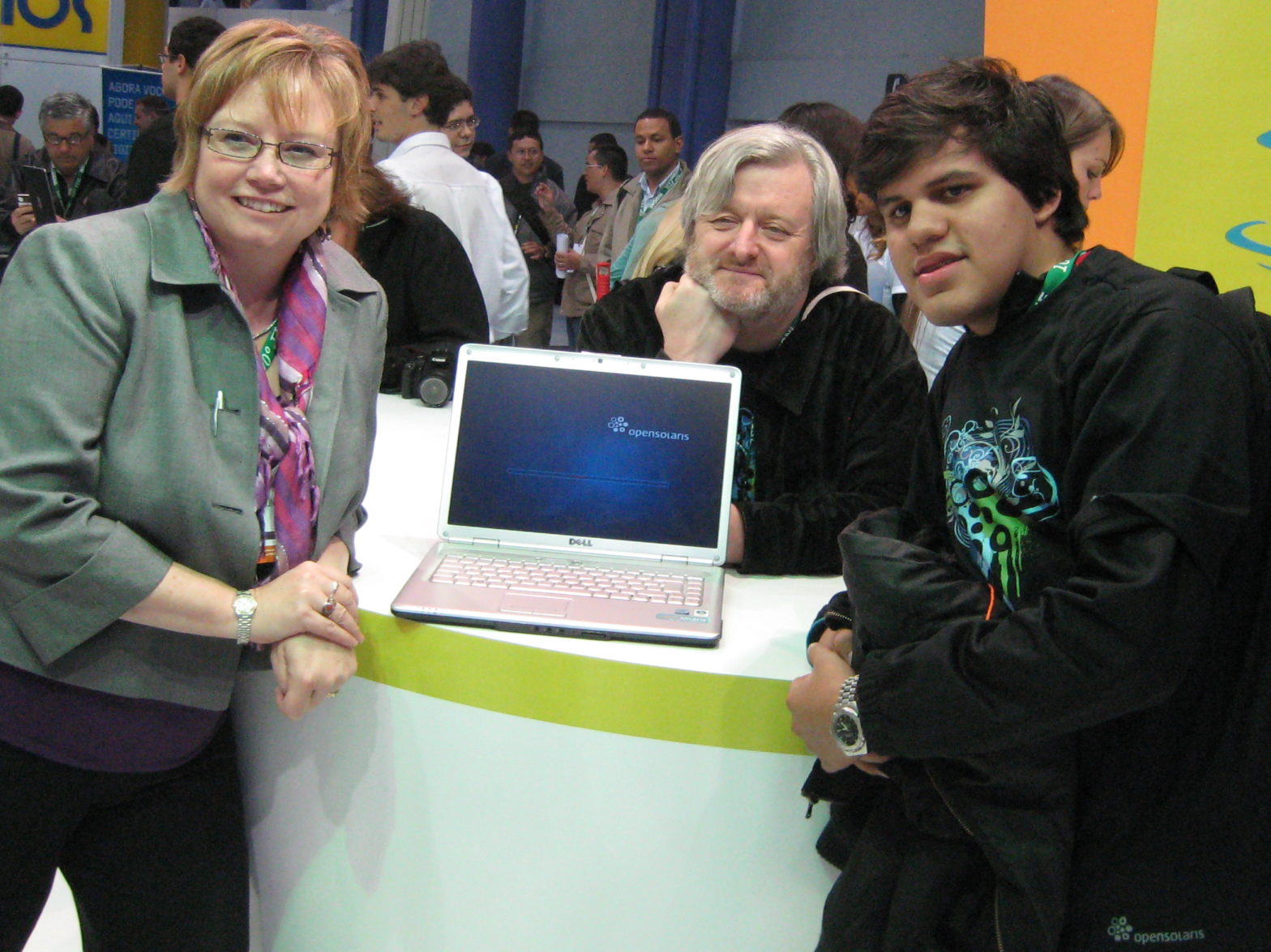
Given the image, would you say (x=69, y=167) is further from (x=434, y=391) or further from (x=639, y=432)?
(x=639, y=432)

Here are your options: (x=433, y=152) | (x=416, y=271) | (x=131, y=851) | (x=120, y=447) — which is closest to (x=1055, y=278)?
(x=120, y=447)

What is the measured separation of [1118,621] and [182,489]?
91 cm

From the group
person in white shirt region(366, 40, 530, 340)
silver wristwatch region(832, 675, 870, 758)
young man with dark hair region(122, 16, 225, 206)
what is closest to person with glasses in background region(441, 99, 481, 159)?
person in white shirt region(366, 40, 530, 340)

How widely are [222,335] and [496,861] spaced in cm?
69

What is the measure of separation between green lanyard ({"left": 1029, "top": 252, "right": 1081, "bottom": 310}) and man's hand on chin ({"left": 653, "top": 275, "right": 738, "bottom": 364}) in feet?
2.37

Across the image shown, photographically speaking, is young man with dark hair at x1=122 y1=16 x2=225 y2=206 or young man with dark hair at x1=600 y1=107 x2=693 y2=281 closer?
young man with dark hair at x1=122 y1=16 x2=225 y2=206

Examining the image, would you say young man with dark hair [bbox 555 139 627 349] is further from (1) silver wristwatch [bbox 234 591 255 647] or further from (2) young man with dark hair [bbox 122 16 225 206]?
(1) silver wristwatch [bbox 234 591 255 647]

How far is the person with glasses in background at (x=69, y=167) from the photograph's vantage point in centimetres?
529

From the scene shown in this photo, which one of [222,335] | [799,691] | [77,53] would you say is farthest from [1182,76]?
[77,53]

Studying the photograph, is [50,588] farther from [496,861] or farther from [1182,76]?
[1182,76]

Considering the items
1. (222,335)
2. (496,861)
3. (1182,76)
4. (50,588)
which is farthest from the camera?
(1182,76)

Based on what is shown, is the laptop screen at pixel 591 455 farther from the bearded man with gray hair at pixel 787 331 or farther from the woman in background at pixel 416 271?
the woman in background at pixel 416 271

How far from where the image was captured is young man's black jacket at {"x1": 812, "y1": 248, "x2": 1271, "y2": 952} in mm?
928

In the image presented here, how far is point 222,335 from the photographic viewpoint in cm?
126
